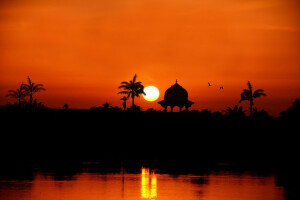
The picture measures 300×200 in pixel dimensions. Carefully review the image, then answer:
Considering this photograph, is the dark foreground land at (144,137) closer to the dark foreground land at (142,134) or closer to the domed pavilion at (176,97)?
the dark foreground land at (142,134)

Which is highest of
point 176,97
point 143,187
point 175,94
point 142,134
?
point 175,94

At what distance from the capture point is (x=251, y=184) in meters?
34.8

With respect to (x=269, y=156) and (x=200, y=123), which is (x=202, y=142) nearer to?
(x=200, y=123)

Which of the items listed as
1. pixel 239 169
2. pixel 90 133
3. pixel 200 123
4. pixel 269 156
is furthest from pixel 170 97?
pixel 239 169

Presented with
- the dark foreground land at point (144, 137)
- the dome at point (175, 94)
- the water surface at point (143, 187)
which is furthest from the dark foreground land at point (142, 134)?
the water surface at point (143, 187)

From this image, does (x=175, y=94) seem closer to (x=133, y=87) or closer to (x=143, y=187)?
(x=133, y=87)

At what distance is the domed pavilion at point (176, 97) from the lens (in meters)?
101

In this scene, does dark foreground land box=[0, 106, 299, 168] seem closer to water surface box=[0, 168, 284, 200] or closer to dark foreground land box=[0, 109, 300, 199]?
dark foreground land box=[0, 109, 300, 199]

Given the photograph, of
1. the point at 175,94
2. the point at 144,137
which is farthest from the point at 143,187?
the point at 175,94

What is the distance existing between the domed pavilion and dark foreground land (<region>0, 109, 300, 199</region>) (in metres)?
13.2

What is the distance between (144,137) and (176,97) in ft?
82.0

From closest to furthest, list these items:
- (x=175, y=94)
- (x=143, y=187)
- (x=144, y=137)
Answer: (x=143, y=187), (x=144, y=137), (x=175, y=94)

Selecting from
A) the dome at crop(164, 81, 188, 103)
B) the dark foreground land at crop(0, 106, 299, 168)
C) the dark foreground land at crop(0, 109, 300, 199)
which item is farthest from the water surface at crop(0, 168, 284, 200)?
the dome at crop(164, 81, 188, 103)

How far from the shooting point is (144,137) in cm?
7731
